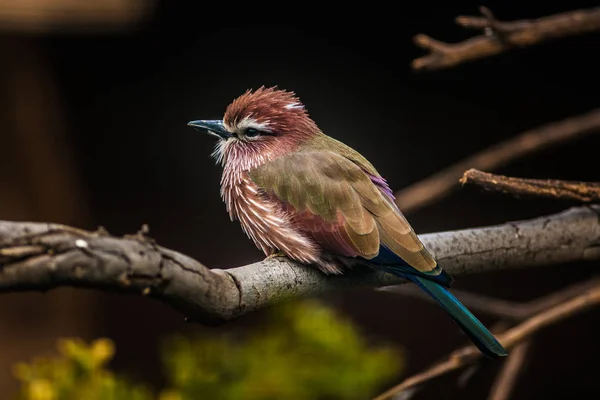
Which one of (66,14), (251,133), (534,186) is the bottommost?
(534,186)

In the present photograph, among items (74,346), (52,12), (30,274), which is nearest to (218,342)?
(74,346)

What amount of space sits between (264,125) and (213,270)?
1059mm

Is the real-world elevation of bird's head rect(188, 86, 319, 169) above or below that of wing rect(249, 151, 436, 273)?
above

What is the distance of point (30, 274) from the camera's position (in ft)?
5.19

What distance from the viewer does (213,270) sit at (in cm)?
208

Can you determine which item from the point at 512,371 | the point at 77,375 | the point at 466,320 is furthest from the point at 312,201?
the point at 512,371

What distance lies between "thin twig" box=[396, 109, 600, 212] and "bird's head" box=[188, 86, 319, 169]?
839mm

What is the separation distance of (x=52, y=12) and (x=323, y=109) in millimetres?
1628

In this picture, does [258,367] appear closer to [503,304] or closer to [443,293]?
[443,293]

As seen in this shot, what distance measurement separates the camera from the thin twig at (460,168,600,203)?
2727 mm

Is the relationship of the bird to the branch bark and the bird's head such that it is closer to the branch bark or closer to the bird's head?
the bird's head

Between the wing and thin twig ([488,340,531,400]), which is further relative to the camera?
thin twig ([488,340,531,400])

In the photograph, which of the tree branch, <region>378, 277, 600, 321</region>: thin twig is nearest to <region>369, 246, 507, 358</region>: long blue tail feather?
<region>378, 277, 600, 321</region>: thin twig

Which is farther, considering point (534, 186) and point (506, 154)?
point (506, 154)
